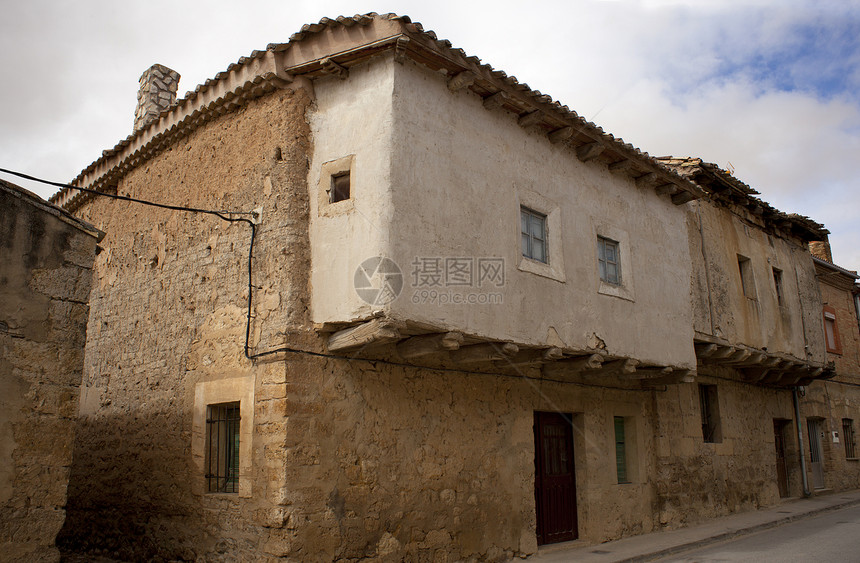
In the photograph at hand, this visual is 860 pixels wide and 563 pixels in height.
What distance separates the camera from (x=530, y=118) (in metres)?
8.70

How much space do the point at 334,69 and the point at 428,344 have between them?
3.31 m

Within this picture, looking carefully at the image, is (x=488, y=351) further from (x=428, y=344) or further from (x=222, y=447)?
(x=222, y=447)

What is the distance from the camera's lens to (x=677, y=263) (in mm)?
11273

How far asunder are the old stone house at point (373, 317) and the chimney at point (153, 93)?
0.16 ft

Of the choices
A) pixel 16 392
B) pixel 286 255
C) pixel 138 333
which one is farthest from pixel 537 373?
pixel 16 392

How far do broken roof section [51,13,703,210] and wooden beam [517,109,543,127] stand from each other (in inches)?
0.5

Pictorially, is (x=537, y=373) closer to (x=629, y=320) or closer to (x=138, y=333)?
(x=629, y=320)

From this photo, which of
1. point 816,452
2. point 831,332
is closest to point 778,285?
point 831,332

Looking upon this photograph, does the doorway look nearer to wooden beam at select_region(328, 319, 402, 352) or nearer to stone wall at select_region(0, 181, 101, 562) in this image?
wooden beam at select_region(328, 319, 402, 352)

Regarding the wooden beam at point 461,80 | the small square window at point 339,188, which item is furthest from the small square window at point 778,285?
the small square window at point 339,188

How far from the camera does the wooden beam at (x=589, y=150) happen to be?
961 centimetres

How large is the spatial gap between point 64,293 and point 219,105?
11.1 ft

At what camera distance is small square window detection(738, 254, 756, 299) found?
1397cm

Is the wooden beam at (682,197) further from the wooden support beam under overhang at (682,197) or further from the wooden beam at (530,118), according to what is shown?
the wooden beam at (530,118)
